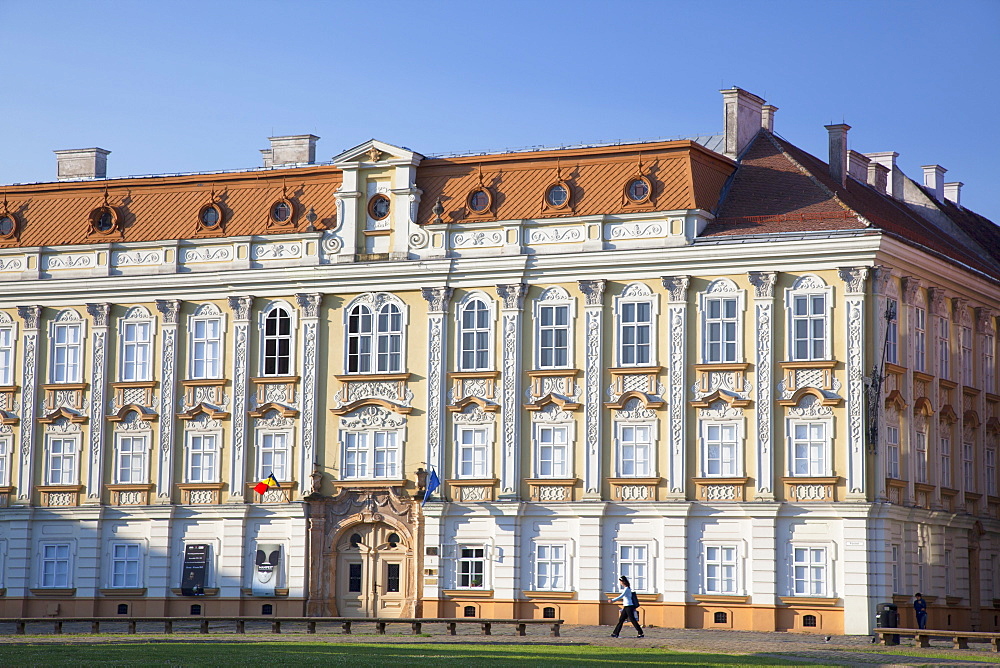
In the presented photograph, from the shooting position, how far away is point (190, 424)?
61.0 m

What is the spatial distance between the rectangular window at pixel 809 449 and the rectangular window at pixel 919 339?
448 cm

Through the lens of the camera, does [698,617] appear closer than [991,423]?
Yes

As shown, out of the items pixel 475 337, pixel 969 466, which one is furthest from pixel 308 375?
pixel 969 466

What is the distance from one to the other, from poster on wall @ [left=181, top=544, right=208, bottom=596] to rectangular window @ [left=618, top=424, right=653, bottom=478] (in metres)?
14.5

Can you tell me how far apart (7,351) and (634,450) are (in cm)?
2309

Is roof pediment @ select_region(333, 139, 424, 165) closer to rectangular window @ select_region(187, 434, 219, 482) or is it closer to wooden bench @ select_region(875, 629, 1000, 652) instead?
rectangular window @ select_region(187, 434, 219, 482)

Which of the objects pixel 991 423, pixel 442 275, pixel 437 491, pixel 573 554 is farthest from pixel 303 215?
pixel 991 423

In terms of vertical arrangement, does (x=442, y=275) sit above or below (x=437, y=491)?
above

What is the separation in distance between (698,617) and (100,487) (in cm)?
2116

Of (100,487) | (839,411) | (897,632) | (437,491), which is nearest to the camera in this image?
(897,632)

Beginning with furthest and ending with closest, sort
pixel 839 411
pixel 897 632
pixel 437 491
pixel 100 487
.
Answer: pixel 100 487 → pixel 437 491 → pixel 839 411 → pixel 897 632

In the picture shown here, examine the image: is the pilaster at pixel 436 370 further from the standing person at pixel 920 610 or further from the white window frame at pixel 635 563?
the standing person at pixel 920 610

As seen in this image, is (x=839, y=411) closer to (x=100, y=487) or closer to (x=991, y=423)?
(x=991, y=423)

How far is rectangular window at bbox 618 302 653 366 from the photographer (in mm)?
55781
